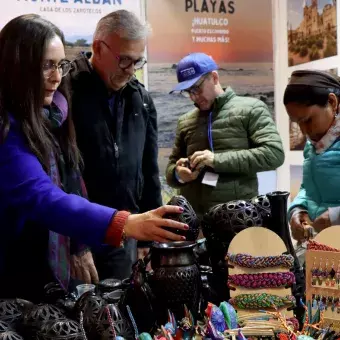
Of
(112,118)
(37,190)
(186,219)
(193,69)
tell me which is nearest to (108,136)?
(112,118)

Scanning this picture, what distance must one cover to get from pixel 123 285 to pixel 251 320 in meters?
0.27

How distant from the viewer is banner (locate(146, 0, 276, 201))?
3.34 meters

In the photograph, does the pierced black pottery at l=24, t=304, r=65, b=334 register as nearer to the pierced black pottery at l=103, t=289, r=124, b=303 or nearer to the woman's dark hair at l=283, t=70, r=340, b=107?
the pierced black pottery at l=103, t=289, r=124, b=303

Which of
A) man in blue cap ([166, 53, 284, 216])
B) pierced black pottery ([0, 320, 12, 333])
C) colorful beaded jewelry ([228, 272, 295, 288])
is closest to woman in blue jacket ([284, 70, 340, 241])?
colorful beaded jewelry ([228, 272, 295, 288])

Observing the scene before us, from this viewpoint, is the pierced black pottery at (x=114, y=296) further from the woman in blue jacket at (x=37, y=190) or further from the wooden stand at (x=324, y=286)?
the wooden stand at (x=324, y=286)

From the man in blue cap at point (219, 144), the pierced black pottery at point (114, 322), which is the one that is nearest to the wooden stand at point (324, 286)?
the pierced black pottery at point (114, 322)

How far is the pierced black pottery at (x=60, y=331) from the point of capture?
98cm

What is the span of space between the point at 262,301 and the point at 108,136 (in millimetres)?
1049

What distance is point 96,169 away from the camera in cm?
202

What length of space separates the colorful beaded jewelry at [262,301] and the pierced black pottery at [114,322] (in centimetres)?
24

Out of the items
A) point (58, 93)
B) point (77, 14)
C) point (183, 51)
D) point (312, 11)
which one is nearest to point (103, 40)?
point (58, 93)

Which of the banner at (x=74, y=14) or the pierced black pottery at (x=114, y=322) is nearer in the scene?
the pierced black pottery at (x=114, y=322)

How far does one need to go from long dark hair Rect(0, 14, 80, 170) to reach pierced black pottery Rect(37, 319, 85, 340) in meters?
0.47

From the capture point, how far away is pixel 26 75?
4.56 ft
